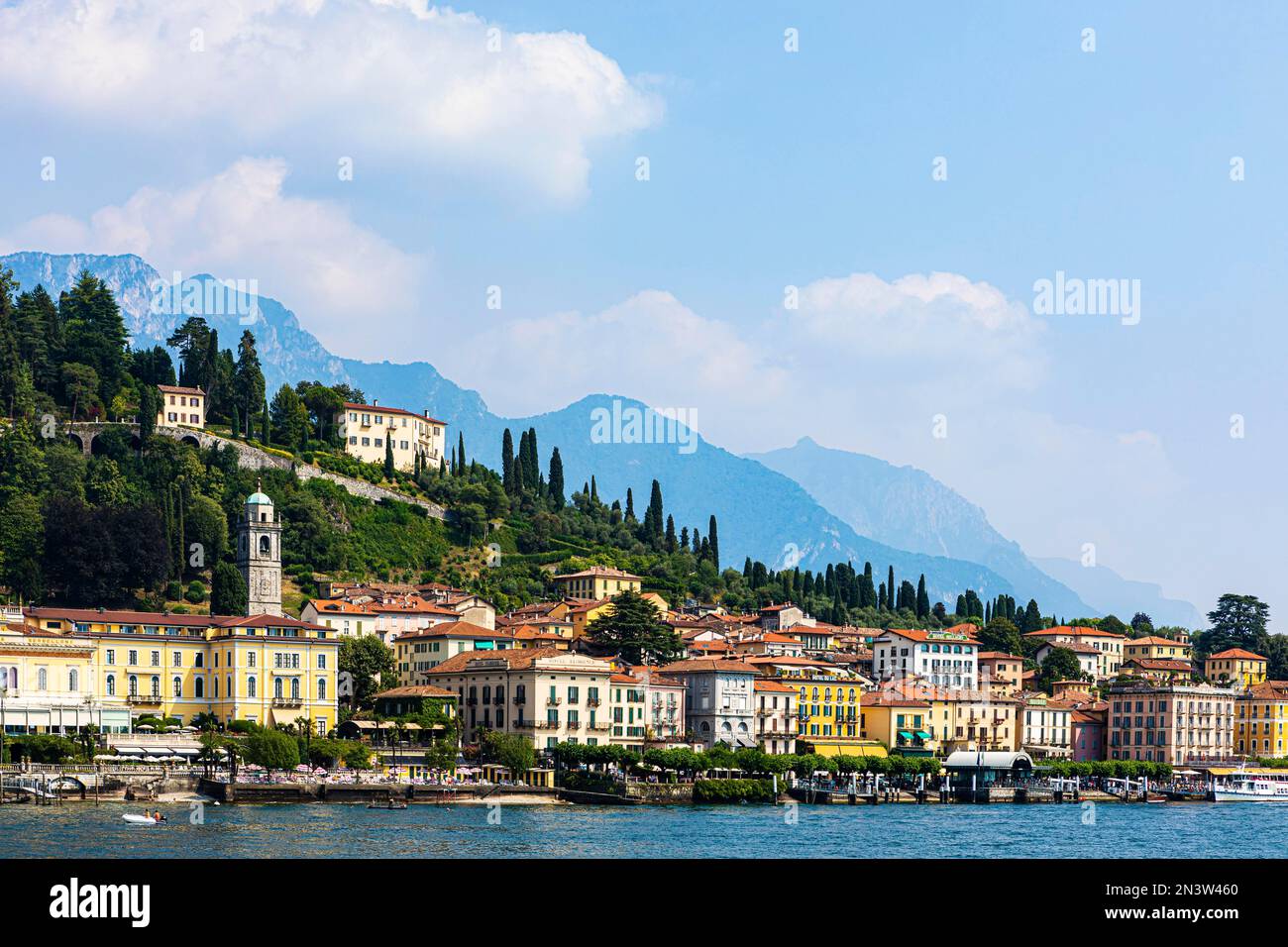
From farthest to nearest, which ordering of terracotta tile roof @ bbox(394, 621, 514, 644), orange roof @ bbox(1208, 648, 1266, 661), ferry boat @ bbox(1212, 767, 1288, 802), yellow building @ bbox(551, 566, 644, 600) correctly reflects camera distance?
orange roof @ bbox(1208, 648, 1266, 661) < yellow building @ bbox(551, 566, 644, 600) < ferry boat @ bbox(1212, 767, 1288, 802) < terracotta tile roof @ bbox(394, 621, 514, 644)

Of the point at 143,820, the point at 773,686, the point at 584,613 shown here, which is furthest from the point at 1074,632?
the point at 143,820

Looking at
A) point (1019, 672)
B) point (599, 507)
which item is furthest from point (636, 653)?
point (599, 507)

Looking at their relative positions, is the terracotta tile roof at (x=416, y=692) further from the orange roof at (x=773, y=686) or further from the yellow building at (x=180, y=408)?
the yellow building at (x=180, y=408)

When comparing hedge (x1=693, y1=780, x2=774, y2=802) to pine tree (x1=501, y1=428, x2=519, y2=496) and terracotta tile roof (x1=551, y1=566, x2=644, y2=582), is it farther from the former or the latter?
pine tree (x1=501, y1=428, x2=519, y2=496)

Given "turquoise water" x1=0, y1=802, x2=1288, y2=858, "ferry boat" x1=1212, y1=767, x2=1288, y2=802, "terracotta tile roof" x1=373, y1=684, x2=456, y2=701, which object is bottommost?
"ferry boat" x1=1212, y1=767, x2=1288, y2=802

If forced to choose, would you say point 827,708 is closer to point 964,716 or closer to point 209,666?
point 964,716

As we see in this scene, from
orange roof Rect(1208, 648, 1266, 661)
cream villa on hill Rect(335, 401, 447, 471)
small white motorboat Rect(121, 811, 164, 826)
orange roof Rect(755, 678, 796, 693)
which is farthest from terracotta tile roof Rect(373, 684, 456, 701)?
orange roof Rect(1208, 648, 1266, 661)
